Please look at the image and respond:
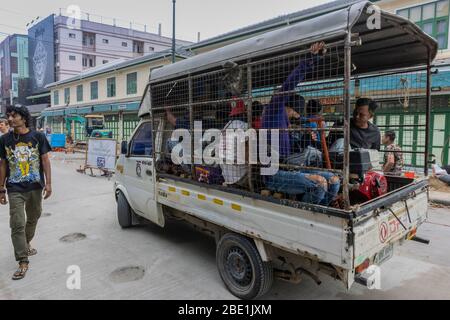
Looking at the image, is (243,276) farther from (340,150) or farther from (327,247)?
(340,150)

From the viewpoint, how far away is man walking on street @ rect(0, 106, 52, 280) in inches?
148

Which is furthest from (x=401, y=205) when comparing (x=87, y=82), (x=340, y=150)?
(x=87, y=82)

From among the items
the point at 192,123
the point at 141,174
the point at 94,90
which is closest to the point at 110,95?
the point at 94,90

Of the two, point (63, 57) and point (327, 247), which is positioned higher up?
point (63, 57)

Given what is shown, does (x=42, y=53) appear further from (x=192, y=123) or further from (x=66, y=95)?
(x=192, y=123)

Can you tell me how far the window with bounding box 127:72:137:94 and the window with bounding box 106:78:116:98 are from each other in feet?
6.32

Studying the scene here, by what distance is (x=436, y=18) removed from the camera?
9.90 meters

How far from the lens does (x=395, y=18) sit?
2727 mm

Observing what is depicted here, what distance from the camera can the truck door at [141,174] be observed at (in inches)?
A: 178

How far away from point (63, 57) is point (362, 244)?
4440 centimetres

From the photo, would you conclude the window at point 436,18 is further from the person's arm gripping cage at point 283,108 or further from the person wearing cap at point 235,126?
the person wearing cap at point 235,126

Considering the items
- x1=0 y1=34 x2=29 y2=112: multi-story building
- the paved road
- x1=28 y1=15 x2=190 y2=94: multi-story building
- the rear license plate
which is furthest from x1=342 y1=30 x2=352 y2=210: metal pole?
x1=0 y1=34 x2=29 y2=112: multi-story building

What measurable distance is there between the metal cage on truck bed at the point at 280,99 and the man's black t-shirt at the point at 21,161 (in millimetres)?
1448

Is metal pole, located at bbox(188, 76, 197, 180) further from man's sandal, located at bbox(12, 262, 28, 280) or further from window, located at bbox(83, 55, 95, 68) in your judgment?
window, located at bbox(83, 55, 95, 68)
